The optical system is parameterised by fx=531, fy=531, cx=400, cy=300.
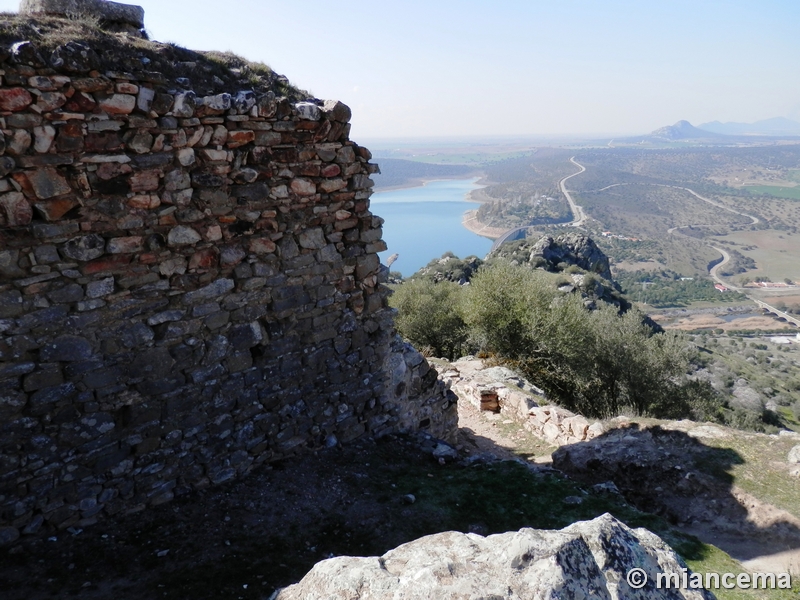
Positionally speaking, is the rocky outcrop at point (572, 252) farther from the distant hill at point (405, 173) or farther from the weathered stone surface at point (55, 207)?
the distant hill at point (405, 173)

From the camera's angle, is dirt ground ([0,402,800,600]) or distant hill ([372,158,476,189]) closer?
dirt ground ([0,402,800,600])

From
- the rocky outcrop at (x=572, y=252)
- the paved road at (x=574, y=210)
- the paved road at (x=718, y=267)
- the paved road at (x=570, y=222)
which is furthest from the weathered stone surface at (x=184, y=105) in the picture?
the paved road at (x=574, y=210)

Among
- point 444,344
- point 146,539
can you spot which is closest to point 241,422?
point 146,539

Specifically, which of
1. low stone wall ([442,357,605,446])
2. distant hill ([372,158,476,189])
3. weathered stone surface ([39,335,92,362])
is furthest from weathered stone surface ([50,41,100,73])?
distant hill ([372,158,476,189])

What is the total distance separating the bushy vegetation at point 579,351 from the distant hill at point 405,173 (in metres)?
97.4

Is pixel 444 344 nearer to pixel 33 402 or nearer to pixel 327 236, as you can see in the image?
pixel 327 236

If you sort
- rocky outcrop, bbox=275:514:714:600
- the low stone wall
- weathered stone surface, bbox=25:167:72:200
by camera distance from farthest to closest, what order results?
the low stone wall
weathered stone surface, bbox=25:167:72:200
rocky outcrop, bbox=275:514:714:600

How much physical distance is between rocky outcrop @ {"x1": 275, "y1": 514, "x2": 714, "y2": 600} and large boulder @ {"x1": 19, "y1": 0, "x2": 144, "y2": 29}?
19.1 ft

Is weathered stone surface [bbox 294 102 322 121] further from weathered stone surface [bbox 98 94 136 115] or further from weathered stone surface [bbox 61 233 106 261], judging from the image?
weathered stone surface [bbox 61 233 106 261]

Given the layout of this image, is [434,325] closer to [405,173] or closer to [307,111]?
[307,111]

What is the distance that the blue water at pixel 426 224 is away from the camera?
69000 millimetres

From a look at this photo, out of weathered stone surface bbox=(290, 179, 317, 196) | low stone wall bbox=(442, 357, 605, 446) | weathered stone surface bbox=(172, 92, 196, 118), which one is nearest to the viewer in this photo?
weathered stone surface bbox=(172, 92, 196, 118)

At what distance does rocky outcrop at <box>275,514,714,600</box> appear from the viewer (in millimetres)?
3053

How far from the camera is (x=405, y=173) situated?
151375 millimetres
